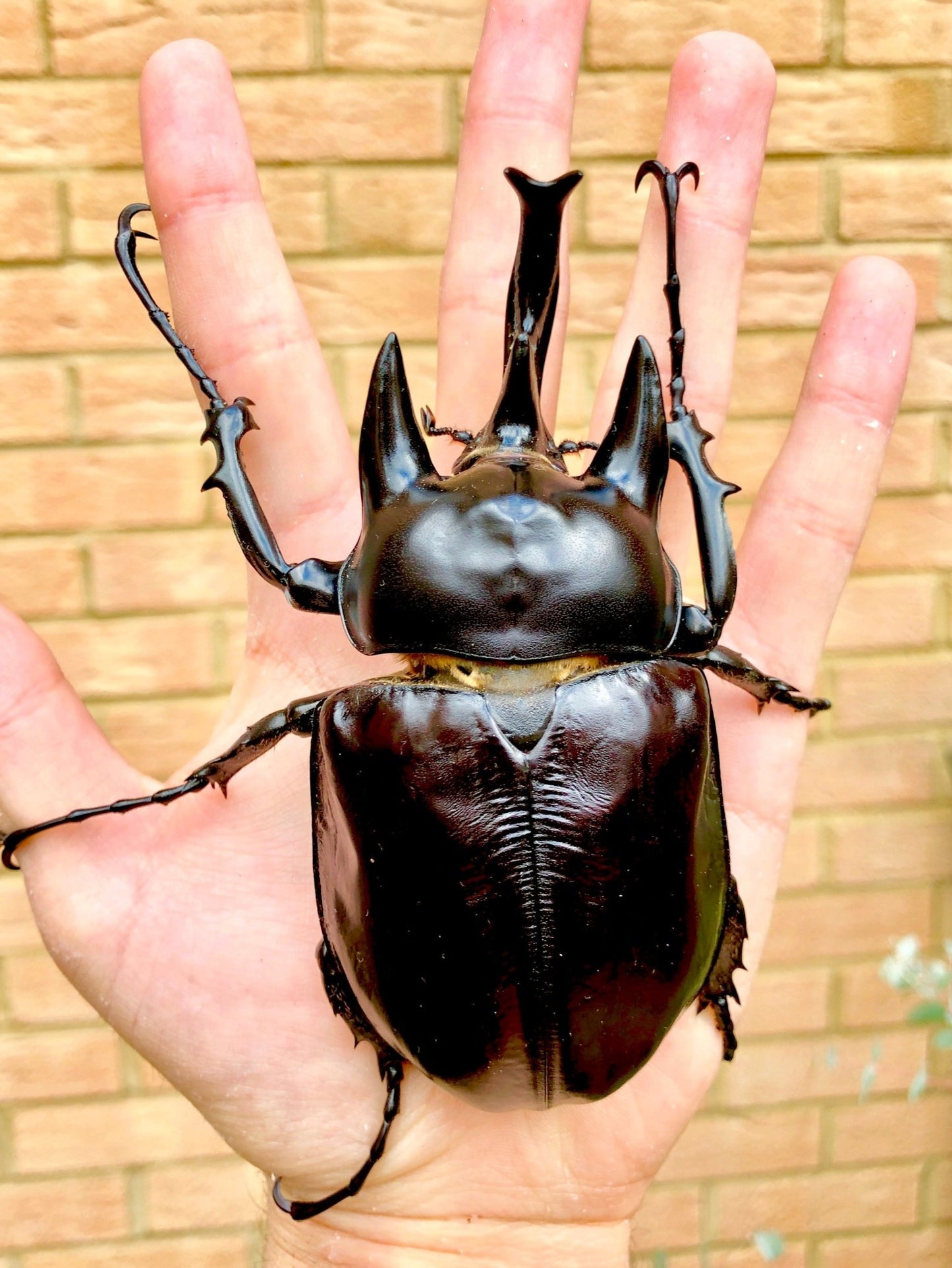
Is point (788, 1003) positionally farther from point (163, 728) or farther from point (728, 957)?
point (163, 728)

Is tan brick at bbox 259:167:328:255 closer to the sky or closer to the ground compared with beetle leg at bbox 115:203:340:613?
closer to the sky

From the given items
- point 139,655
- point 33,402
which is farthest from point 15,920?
point 33,402

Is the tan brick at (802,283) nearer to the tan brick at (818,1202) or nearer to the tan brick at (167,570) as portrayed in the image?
the tan brick at (167,570)

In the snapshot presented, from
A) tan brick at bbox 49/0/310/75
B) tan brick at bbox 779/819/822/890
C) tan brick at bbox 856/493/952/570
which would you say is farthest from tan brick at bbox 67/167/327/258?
tan brick at bbox 779/819/822/890

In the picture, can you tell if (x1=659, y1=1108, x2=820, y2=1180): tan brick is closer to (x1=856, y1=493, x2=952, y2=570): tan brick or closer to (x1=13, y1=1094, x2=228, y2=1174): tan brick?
(x1=13, y1=1094, x2=228, y2=1174): tan brick

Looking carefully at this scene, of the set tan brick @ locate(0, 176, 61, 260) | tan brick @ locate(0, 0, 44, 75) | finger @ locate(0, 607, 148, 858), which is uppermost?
tan brick @ locate(0, 0, 44, 75)

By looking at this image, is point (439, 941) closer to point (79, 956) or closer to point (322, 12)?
point (79, 956)
